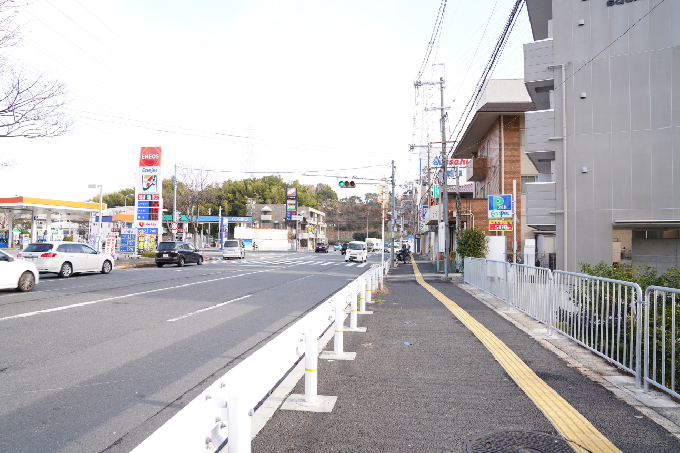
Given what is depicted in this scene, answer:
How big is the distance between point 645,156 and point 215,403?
54.7 feet

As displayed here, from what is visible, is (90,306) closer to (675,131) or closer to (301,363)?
(301,363)

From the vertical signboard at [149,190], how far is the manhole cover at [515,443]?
Result: 118 ft

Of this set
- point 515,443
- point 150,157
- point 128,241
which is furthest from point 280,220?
point 515,443

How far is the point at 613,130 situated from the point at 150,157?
31.8 m

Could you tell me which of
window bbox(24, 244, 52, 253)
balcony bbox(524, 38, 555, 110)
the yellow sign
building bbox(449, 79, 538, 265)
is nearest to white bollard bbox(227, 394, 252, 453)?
balcony bbox(524, 38, 555, 110)

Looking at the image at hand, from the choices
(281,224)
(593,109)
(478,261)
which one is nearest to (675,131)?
(593,109)

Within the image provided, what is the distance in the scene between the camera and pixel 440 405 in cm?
495

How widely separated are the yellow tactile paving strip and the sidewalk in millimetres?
60

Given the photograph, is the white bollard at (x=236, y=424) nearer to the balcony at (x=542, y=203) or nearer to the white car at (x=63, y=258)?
the balcony at (x=542, y=203)

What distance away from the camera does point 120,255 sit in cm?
4097

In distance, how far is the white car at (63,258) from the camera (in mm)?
19891

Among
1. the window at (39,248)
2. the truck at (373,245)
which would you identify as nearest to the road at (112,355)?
the window at (39,248)

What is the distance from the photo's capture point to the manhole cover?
3.88 meters

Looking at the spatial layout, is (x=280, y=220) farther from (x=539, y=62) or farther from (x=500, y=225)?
(x=539, y=62)
